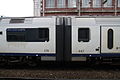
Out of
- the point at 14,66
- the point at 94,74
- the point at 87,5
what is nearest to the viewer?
the point at 94,74

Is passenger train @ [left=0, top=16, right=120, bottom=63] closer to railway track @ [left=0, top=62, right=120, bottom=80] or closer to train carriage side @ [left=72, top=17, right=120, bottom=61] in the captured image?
train carriage side @ [left=72, top=17, right=120, bottom=61]

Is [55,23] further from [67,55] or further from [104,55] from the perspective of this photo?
[104,55]

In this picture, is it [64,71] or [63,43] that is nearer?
[64,71]

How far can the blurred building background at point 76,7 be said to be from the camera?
35719 mm

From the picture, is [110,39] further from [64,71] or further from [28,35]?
[28,35]

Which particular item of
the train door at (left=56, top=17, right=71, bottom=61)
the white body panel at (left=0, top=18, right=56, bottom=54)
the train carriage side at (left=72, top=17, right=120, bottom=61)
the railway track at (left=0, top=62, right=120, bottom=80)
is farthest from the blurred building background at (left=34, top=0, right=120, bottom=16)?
the train door at (left=56, top=17, right=71, bottom=61)

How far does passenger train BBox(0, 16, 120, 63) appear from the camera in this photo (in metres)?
13.5

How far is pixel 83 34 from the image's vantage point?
44.4 ft

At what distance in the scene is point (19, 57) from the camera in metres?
14.1

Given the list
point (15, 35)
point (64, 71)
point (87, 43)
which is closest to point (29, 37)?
point (15, 35)

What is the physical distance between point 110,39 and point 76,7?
23.2 m

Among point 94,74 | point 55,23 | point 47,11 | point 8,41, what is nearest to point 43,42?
point 55,23

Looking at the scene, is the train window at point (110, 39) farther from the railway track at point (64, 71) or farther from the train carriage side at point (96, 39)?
the railway track at point (64, 71)

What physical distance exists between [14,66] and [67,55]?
3785mm
